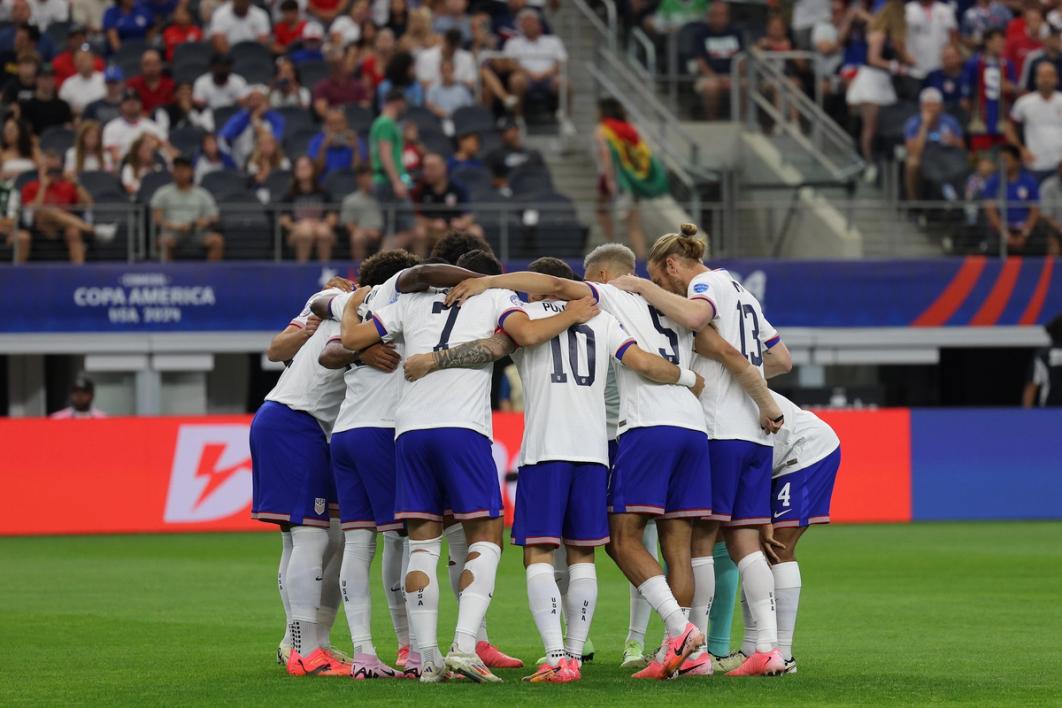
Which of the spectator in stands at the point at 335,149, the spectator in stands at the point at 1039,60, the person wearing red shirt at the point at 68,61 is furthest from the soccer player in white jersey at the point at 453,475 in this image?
the spectator in stands at the point at 1039,60

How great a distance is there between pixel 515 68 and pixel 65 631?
1536 cm

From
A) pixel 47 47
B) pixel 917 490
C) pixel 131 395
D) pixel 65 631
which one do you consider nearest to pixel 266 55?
pixel 47 47

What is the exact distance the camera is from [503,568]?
17.5m

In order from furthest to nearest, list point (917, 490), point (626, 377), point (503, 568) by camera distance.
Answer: point (917, 490) → point (503, 568) → point (626, 377)

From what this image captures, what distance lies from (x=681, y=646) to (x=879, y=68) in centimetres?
1914

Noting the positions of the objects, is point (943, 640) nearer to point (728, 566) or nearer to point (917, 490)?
point (728, 566)

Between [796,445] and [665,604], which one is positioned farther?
[796,445]

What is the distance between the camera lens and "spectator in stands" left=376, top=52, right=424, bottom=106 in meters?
24.7

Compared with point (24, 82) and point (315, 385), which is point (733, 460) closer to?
point (315, 385)

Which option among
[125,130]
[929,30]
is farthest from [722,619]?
[929,30]

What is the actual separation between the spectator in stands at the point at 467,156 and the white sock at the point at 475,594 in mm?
14956

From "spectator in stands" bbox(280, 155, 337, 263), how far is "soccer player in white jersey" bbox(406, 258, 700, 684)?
1307cm

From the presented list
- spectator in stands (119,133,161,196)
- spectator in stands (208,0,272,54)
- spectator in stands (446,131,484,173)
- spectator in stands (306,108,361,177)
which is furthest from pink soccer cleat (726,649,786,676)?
spectator in stands (208,0,272,54)

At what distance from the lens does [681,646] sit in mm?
9258
